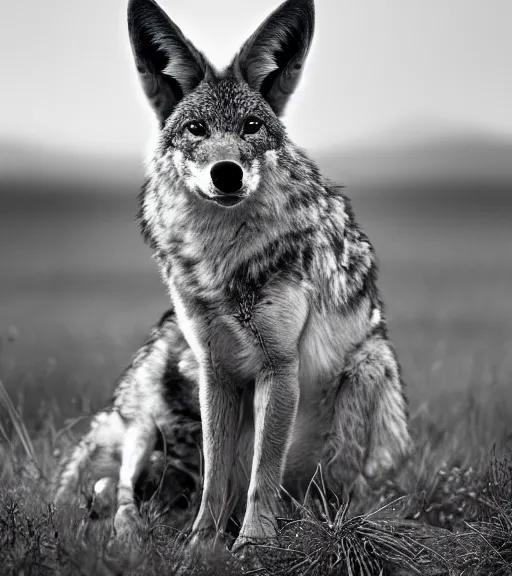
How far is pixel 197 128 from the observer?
3.85m

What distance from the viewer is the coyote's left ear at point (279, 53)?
12.9 feet

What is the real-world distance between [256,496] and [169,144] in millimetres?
1801

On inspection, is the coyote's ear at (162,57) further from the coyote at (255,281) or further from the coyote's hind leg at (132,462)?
the coyote's hind leg at (132,462)

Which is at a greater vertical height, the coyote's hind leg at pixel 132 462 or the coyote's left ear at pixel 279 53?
the coyote's left ear at pixel 279 53

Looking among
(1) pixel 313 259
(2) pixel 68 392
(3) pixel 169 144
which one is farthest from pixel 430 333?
(3) pixel 169 144

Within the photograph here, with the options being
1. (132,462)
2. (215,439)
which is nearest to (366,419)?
(215,439)

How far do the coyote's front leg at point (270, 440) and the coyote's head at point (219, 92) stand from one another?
90 centimetres

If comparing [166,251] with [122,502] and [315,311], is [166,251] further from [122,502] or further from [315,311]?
[122,502]

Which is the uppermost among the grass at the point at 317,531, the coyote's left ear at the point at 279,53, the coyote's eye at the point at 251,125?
the coyote's left ear at the point at 279,53

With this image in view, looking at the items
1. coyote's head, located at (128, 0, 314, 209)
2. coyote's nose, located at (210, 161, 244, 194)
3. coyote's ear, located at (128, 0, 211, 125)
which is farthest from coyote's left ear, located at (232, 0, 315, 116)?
coyote's nose, located at (210, 161, 244, 194)

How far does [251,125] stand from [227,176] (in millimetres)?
349

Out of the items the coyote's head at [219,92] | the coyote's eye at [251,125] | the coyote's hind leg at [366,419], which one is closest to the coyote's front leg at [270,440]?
the coyote's hind leg at [366,419]

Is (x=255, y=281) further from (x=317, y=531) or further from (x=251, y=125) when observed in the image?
(x=317, y=531)

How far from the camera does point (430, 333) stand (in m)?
7.84
